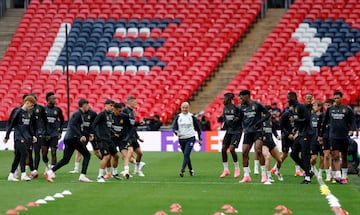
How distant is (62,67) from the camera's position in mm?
48969

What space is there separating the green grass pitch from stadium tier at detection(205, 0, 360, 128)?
17.0 meters

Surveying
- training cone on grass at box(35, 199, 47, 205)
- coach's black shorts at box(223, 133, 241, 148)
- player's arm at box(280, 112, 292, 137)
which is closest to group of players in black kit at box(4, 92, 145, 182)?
coach's black shorts at box(223, 133, 241, 148)

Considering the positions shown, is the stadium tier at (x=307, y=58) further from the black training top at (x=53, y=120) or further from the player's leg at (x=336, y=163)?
the player's leg at (x=336, y=163)

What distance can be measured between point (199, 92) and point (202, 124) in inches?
247

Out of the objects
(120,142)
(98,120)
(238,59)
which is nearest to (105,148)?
(98,120)

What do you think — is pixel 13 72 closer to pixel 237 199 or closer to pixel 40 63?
pixel 40 63

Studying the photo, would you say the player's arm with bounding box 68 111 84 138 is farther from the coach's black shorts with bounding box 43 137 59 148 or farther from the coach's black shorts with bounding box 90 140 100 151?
the coach's black shorts with bounding box 43 137 59 148

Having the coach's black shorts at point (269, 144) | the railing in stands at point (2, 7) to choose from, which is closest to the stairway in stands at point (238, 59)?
the railing in stands at point (2, 7)

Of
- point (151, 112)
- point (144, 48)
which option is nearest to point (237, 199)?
point (151, 112)

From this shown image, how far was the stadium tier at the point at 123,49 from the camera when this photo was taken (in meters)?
46.1

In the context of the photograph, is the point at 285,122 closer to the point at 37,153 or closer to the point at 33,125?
the point at 33,125

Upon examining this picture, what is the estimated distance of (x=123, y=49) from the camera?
162 feet

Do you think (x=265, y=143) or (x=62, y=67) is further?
(x=62, y=67)

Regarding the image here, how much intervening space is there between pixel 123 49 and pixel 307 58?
9.32m
